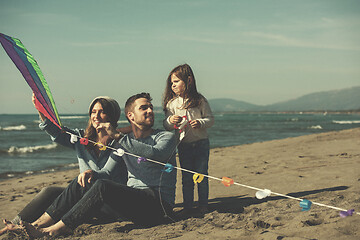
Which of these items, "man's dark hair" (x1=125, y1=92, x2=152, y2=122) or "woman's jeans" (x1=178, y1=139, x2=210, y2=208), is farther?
"woman's jeans" (x1=178, y1=139, x2=210, y2=208)

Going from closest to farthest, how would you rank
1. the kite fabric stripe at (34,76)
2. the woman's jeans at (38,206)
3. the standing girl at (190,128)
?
the woman's jeans at (38,206) → the kite fabric stripe at (34,76) → the standing girl at (190,128)

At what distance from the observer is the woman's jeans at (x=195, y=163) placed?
363cm

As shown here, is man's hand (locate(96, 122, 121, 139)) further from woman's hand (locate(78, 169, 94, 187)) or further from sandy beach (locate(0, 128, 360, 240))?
sandy beach (locate(0, 128, 360, 240))

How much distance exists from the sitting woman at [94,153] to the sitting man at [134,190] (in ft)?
0.44

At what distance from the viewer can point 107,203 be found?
2752 mm

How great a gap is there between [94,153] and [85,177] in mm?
424

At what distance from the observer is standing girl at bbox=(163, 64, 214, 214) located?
3604mm

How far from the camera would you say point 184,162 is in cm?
369

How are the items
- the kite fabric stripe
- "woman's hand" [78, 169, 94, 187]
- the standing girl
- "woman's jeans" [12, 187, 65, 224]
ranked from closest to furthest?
"woman's hand" [78, 169, 94, 187] → "woman's jeans" [12, 187, 65, 224] → the kite fabric stripe → the standing girl

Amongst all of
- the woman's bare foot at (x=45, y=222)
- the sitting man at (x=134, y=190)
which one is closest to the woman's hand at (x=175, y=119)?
the sitting man at (x=134, y=190)

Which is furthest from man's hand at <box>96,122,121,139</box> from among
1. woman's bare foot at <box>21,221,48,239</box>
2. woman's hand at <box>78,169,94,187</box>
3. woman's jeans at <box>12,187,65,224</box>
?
woman's bare foot at <box>21,221,48,239</box>

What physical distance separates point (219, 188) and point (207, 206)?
3.52 feet

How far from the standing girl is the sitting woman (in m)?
0.69

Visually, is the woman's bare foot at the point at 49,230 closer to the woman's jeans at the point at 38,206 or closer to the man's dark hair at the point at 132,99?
the woman's jeans at the point at 38,206
